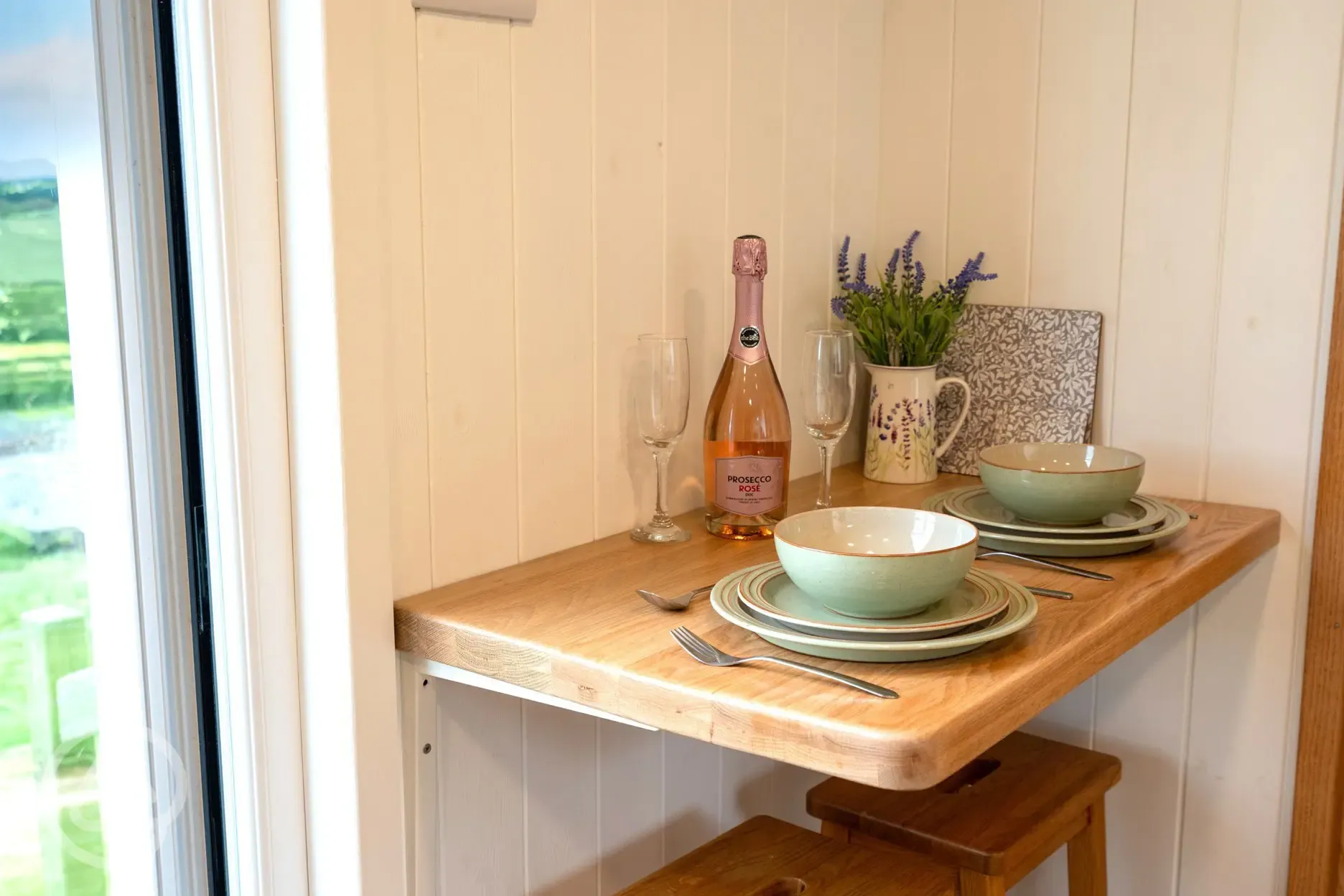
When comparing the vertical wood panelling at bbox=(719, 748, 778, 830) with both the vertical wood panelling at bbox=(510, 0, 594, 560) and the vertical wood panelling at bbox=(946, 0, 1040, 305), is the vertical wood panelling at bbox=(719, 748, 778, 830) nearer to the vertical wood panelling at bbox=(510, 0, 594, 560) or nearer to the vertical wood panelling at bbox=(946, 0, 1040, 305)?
the vertical wood panelling at bbox=(510, 0, 594, 560)

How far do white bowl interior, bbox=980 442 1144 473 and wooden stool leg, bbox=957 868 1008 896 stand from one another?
1.42ft

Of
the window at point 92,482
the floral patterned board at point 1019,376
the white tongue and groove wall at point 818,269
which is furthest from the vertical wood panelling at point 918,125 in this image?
the window at point 92,482

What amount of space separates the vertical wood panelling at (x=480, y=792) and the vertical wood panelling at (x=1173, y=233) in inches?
33.1

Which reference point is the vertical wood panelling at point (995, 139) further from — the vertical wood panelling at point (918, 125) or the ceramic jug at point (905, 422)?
the ceramic jug at point (905, 422)

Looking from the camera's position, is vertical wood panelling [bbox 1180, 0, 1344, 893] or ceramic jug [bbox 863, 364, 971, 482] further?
ceramic jug [bbox 863, 364, 971, 482]

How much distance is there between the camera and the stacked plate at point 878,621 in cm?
93

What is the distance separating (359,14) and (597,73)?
1.01 ft

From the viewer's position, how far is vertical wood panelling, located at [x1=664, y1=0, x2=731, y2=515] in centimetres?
135

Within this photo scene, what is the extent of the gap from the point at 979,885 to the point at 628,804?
0.39 m

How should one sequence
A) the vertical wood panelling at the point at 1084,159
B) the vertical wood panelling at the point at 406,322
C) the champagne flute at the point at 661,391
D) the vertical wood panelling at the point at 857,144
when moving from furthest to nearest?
the vertical wood panelling at the point at 857,144, the vertical wood panelling at the point at 1084,159, the champagne flute at the point at 661,391, the vertical wood panelling at the point at 406,322

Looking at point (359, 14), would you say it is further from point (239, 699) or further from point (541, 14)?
point (239, 699)

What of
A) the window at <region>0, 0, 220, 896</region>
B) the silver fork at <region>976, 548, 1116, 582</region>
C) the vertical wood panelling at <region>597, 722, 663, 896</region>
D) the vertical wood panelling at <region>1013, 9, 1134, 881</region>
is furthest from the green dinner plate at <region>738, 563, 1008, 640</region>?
the vertical wood panelling at <region>1013, 9, 1134, 881</region>

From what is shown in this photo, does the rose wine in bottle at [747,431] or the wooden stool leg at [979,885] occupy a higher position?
the rose wine in bottle at [747,431]

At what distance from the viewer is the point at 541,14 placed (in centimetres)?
117
